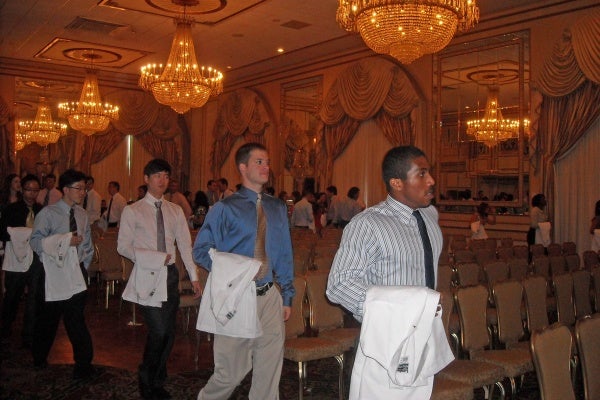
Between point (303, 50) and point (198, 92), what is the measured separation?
428cm

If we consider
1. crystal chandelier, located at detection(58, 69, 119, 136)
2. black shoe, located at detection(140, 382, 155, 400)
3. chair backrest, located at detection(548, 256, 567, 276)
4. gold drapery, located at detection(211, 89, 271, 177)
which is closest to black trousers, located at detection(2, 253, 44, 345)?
black shoe, located at detection(140, 382, 155, 400)

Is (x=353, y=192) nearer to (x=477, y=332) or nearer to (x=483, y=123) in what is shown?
(x=483, y=123)

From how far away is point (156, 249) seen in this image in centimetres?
405

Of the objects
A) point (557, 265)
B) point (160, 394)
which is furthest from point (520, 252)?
point (160, 394)

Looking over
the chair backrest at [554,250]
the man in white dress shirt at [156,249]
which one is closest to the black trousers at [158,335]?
the man in white dress shirt at [156,249]

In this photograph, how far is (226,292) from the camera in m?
2.99

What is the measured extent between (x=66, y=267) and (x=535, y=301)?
3.52 meters

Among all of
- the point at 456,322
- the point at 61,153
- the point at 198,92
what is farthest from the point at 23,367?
the point at 61,153

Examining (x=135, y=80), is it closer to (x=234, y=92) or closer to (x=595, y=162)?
(x=234, y=92)

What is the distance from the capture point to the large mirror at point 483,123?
10.3 metres

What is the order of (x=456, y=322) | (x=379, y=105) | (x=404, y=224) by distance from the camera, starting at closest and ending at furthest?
(x=404, y=224) → (x=456, y=322) → (x=379, y=105)

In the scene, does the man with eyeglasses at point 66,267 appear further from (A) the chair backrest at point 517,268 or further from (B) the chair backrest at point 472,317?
(A) the chair backrest at point 517,268

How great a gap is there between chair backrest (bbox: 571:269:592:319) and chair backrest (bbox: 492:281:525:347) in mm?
946

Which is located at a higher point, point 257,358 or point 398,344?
point 398,344
